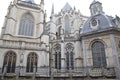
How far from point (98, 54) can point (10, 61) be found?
41.4 ft

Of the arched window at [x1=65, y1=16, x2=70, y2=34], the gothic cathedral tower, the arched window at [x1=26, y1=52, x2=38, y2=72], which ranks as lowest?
the arched window at [x1=26, y1=52, x2=38, y2=72]

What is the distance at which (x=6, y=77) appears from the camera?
14.9 m

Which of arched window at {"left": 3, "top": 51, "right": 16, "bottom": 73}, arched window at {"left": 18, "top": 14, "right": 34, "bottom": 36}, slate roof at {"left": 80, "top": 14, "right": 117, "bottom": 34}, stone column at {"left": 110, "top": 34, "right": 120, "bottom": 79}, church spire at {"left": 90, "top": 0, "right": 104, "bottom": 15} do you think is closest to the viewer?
stone column at {"left": 110, "top": 34, "right": 120, "bottom": 79}

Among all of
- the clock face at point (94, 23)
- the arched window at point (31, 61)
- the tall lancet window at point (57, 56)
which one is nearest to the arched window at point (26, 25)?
the tall lancet window at point (57, 56)

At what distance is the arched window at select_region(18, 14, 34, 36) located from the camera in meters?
26.8

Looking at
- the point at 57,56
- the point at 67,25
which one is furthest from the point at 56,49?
the point at 67,25

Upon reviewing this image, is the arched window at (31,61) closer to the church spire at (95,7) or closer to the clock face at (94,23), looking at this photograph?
the clock face at (94,23)

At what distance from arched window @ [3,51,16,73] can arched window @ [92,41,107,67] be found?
11.5 metres

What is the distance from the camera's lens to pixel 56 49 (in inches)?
1020

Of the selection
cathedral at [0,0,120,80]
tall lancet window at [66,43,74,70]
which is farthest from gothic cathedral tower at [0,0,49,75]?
tall lancet window at [66,43,74,70]

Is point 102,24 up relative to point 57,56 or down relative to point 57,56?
up

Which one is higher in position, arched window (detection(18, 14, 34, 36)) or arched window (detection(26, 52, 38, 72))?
arched window (detection(18, 14, 34, 36))

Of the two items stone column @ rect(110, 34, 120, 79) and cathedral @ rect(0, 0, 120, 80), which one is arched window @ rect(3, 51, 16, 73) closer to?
cathedral @ rect(0, 0, 120, 80)

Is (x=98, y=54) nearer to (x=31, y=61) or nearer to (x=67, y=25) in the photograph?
(x=31, y=61)
